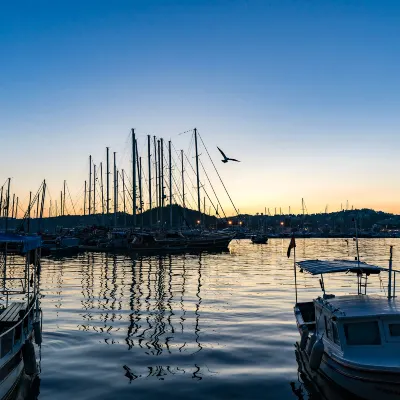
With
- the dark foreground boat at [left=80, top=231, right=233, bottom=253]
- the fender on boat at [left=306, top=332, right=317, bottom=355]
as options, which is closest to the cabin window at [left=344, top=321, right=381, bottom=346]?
the fender on boat at [left=306, top=332, right=317, bottom=355]

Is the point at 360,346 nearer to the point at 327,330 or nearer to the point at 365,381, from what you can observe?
the point at 365,381

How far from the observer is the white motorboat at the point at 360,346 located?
1227cm

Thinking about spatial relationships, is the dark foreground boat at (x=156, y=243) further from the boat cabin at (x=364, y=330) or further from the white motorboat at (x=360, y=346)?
the boat cabin at (x=364, y=330)

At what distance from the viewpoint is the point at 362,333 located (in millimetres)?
13797

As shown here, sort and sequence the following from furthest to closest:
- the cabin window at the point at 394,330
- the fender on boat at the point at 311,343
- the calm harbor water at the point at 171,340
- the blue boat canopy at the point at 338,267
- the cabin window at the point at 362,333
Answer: the blue boat canopy at the point at 338,267 < the fender on boat at the point at 311,343 < the calm harbor water at the point at 171,340 < the cabin window at the point at 362,333 < the cabin window at the point at 394,330

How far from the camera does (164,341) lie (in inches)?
810

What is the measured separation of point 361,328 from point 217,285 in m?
27.3

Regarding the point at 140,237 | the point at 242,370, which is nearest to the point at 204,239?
the point at 140,237

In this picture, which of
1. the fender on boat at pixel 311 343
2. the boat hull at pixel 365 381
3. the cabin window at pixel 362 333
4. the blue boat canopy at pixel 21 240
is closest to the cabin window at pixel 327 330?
the fender on boat at pixel 311 343

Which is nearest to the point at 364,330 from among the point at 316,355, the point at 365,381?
the point at 365,381

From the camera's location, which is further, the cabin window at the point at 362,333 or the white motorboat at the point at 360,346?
the cabin window at the point at 362,333

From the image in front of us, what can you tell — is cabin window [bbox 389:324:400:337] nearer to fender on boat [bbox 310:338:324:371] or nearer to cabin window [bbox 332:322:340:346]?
cabin window [bbox 332:322:340:346]

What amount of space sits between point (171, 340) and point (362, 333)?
9.82 metres

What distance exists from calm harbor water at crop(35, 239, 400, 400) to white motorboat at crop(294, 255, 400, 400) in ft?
3.98
